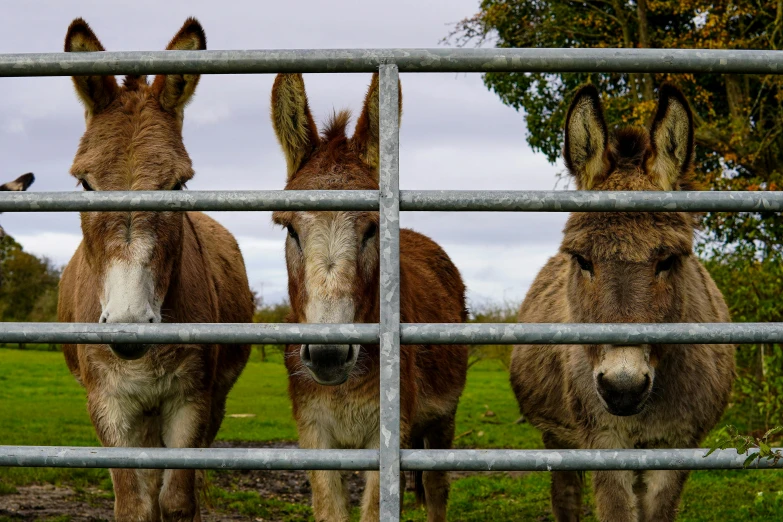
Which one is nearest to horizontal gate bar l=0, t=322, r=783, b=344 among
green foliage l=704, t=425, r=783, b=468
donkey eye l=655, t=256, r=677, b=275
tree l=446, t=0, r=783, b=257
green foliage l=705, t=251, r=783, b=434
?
green foliage l=704, t=425, r=783, b=468

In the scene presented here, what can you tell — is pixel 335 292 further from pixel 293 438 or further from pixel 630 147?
pixel 293 438

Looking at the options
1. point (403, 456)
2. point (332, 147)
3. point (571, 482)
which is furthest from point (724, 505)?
point (403, 456)

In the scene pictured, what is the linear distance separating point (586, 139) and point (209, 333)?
8.27ft

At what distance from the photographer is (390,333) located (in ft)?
7.87

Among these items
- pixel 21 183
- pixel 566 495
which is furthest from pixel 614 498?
pixel 21 183

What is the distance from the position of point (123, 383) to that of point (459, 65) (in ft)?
9.31

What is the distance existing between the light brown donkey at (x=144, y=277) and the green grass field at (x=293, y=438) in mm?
3035

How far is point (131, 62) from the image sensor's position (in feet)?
8.31

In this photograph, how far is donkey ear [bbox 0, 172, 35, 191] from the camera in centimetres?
540

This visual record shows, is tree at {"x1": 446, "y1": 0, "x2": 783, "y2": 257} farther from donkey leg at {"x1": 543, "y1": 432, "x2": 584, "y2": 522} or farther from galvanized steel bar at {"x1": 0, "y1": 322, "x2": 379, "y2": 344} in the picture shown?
galvanized steel bar at {"x1": 0, "y1": 322, "x2": 379, "y2": 344}

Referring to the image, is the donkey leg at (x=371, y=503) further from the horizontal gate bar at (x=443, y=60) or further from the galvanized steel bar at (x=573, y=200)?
the horizontal gate bar at (x=443, y=60)

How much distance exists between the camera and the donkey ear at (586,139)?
4.01 meters

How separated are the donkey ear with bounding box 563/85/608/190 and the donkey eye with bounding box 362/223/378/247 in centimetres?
107

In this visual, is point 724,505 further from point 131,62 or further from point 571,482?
point 131,62
